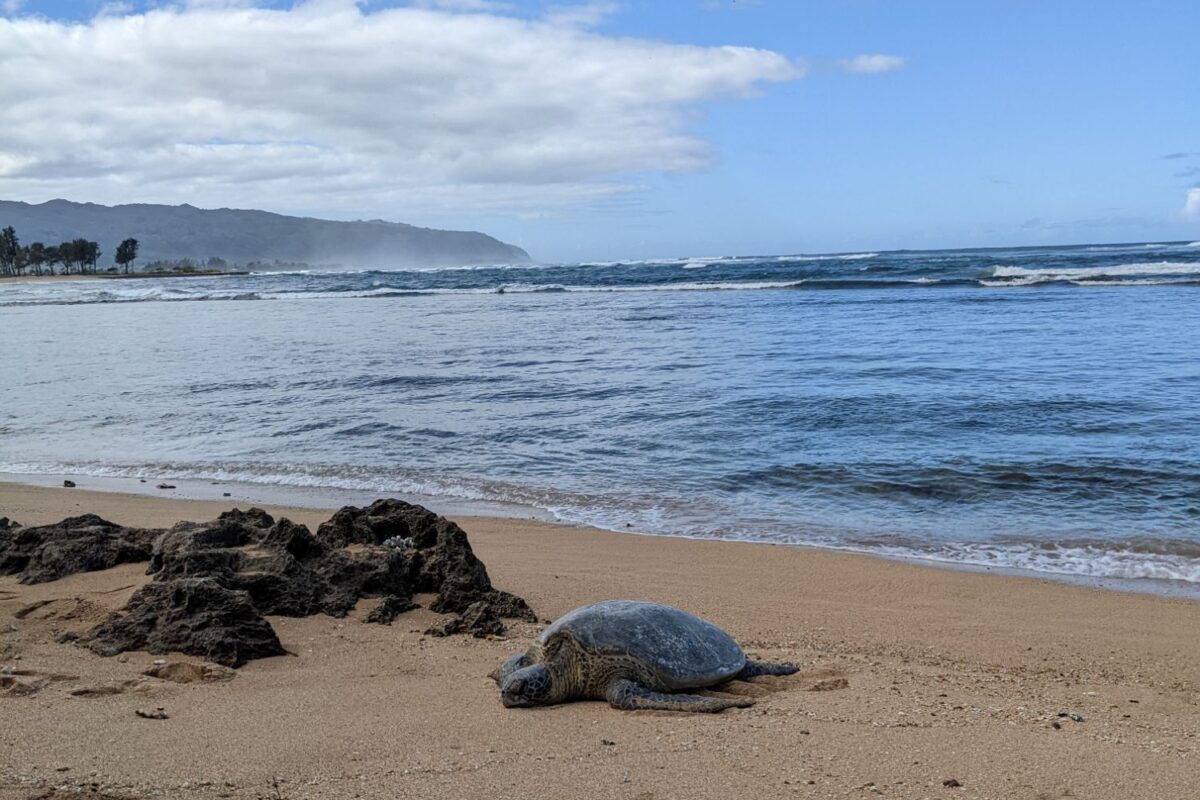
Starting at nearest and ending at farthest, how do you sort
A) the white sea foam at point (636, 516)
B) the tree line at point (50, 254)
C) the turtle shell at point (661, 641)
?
the turtle shell at point (661, 641), the white sea foam at point (636, 516), the tree line at point (50, 254)

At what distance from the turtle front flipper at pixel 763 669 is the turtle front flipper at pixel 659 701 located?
1.12ft

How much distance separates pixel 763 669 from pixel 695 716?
74 centimetres

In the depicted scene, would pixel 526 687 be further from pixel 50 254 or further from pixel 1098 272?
pixel 50 254

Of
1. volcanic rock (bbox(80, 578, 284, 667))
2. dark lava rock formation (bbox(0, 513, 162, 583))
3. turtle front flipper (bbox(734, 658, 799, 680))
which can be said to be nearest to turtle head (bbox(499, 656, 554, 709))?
turtle front flipper (bbox(734, 658, 799, 680))

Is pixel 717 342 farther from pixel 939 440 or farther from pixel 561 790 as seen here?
pixel 561 790

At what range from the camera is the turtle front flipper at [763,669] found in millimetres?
4560

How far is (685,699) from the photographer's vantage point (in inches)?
164

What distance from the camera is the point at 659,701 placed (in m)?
4.14

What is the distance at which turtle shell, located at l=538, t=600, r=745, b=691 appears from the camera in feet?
14.1

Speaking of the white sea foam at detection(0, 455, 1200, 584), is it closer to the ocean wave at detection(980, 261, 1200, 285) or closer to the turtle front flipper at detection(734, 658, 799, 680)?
the turtle front flipper at detection(734, 658, 799, 680)

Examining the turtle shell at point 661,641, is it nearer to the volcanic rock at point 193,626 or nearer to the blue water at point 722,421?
the volcanic rock at point 193,626

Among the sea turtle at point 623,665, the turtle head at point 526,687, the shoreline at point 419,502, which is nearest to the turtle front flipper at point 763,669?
the sea turtle at point 623,665

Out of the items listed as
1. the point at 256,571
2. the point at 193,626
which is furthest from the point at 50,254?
the point at 193,626

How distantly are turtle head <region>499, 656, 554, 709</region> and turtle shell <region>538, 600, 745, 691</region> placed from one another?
23cm
